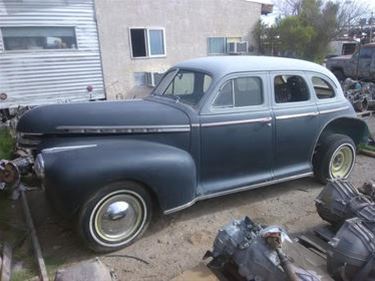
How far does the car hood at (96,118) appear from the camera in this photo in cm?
371

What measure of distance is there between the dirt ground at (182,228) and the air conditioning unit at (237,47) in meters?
10.2

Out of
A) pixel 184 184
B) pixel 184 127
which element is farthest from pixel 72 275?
pixel 184 127

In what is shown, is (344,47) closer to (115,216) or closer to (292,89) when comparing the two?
(292,89)

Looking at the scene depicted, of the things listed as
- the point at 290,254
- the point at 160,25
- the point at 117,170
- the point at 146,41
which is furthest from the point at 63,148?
the point at 160,25

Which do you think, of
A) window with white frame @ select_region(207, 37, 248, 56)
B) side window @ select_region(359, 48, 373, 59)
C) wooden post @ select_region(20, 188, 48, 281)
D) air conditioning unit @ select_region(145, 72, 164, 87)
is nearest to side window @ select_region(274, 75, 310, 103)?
wooden post @ select_region(20, 188, 48, 281)

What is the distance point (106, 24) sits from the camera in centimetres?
1148

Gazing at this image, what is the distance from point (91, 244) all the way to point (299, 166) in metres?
2.85

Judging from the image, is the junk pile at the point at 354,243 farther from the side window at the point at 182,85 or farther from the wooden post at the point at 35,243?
the wooden post at the point at 35,243

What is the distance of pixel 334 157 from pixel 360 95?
16.8 ft

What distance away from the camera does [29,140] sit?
3.82 meters

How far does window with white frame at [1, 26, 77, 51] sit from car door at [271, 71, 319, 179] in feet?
25.2

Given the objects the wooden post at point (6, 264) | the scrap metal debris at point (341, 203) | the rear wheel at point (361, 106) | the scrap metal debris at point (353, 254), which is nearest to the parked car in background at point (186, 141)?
the wooden post at point (6, 264)

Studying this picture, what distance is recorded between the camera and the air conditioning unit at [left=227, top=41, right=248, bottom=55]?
1477 centimetres

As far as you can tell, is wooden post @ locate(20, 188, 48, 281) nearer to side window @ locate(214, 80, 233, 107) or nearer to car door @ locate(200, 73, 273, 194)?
car door @ locate(200, 73, 273, 194)
